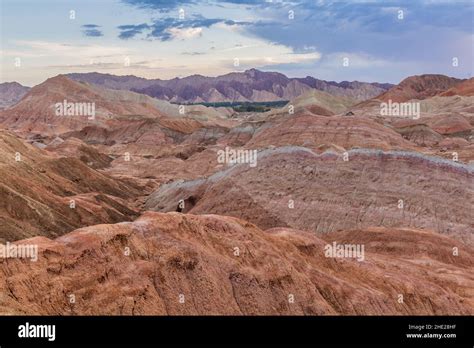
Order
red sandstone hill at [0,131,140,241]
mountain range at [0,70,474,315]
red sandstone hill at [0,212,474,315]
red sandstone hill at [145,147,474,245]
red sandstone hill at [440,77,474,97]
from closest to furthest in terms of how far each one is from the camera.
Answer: red sandstone hill at [0,212,474,315], mountain range at [0,70,474,315], red sandstone hill at [0,131,140,241], red sandstone hill at [145,147,474,245], red sandstone hill at [440,77,474,97]

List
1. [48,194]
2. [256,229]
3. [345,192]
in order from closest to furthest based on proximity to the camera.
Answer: [256,229], [345,192], [48,194]

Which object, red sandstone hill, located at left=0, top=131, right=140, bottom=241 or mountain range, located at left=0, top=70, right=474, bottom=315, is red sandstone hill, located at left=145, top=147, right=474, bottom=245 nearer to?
mountain range, located at left=0, top=70, right=474, bottom=315

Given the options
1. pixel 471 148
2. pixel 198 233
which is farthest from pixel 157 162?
pixel 198 233

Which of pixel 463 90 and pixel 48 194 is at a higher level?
pixel 463 90

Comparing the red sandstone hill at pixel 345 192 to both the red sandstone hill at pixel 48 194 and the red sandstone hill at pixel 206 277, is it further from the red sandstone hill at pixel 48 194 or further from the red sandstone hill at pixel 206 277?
the red sandstone hill at pixel 206 277

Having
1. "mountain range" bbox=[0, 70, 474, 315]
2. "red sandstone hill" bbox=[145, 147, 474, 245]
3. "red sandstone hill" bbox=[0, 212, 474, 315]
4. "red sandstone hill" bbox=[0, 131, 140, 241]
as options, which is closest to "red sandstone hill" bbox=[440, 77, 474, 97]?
"mountain range" bbox=[0, 70, 474, 315]

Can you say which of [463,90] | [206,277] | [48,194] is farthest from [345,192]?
[463,90]

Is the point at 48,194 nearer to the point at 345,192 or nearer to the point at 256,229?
the point at 345,192

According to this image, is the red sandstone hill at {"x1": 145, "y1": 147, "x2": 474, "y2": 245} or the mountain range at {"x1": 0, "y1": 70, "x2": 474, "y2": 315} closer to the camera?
the mountain range at {"x1": 0, "y1": 70, "x2": 474, "y2": 315}
